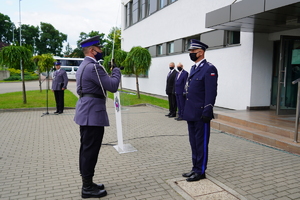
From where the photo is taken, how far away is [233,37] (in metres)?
11.2

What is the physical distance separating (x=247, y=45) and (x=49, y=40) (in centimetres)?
7978

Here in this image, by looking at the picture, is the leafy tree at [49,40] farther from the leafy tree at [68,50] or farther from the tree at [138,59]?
the tree at [138,59]

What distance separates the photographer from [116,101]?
5.52 metres

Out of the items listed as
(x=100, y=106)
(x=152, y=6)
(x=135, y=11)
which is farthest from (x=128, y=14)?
(x=100, y=106)

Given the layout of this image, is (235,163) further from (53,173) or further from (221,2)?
(221,2)

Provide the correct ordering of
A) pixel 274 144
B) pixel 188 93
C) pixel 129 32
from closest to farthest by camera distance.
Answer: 1. pixel 188 93
2. pixel 274 144
3. pixel 129 32

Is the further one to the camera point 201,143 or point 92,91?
point 201,143

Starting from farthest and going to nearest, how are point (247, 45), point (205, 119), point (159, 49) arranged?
point (159, 49) → point (247, 45) → point (205, 119)

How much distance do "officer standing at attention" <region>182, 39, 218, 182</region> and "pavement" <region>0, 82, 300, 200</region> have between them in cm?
28

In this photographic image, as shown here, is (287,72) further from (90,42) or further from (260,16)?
(90,42)

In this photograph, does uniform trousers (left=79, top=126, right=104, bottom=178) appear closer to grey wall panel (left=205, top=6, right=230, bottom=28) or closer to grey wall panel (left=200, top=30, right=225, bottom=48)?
grey wall panel (left=205, top=6, right=230, bottom=28)

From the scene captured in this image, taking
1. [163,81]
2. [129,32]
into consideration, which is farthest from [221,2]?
[129,32]

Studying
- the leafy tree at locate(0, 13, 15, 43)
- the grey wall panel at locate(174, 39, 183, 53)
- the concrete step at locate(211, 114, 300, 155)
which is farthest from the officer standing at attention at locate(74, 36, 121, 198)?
the leafy tree at locate(0, 13, 15, 43)

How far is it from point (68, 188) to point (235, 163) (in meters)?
3.02
